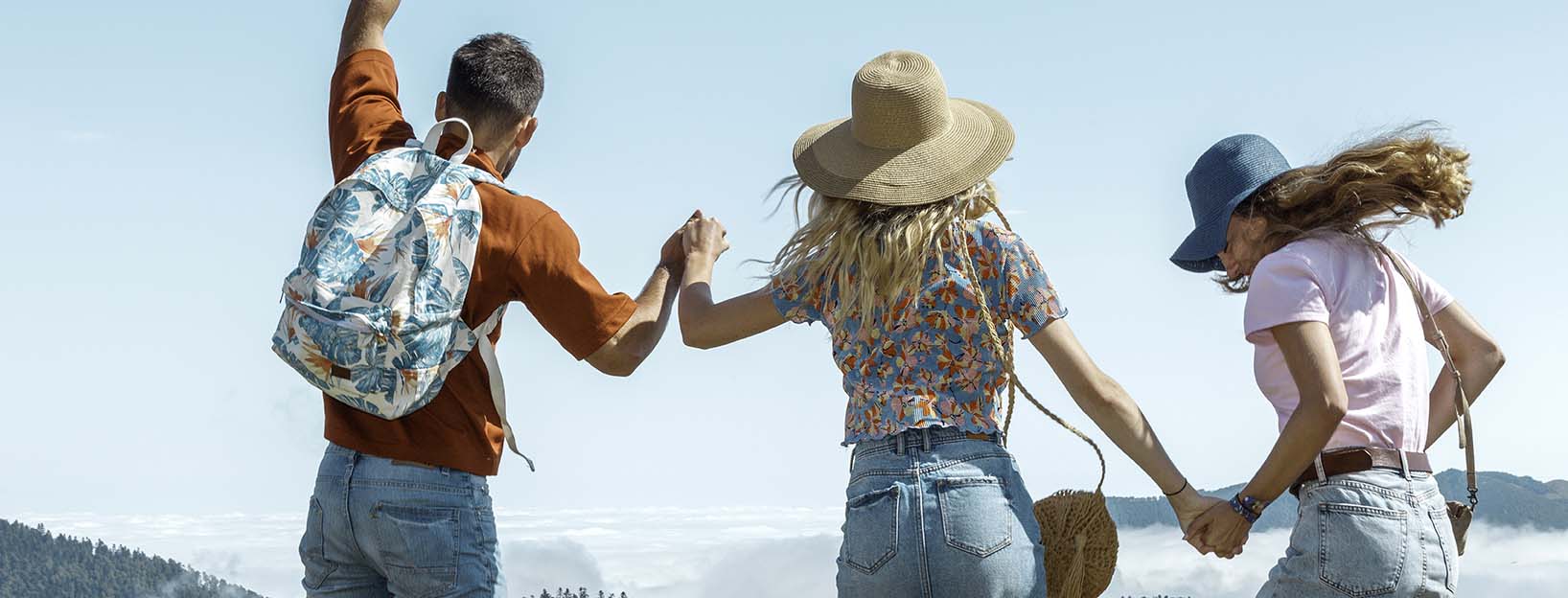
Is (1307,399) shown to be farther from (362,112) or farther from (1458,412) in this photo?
(362,112)

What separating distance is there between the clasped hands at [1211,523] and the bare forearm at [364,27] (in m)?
3.55

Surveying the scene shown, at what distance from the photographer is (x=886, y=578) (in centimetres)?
378

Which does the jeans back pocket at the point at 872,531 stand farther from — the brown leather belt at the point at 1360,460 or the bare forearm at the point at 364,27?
the bare forearm at the point at 364,27

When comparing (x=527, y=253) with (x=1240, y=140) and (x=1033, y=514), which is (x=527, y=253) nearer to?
(x=1033, y=514)

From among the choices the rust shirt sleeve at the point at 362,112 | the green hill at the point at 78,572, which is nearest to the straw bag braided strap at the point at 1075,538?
the rust shirt sleeve at the point at 362,112

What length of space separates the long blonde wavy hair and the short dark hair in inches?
47.1

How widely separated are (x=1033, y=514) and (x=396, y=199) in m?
2.27

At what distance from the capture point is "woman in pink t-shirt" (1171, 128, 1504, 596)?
4074mm

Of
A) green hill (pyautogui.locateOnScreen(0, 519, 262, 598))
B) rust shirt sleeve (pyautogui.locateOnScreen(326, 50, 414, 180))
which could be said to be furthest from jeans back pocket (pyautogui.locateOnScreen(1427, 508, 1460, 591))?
green hill (pyautogui.locateOnScreen(0, 519, 262, 598))

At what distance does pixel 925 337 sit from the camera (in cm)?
392

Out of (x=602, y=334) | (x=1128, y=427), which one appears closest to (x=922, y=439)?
(x=1128, y=427)

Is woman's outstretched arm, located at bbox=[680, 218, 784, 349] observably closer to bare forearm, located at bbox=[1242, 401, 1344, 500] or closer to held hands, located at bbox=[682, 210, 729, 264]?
held hands, located at bbox=[682, 210, 729, 264]

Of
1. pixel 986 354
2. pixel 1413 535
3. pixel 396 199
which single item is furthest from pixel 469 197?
pixel 1413 535

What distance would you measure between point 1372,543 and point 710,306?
2.25 metres
